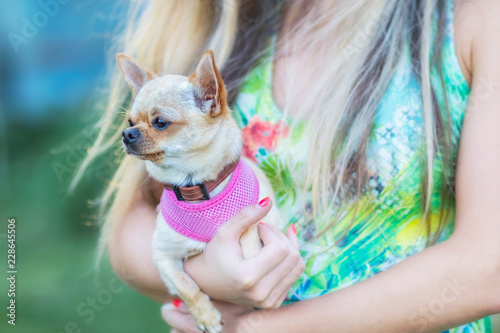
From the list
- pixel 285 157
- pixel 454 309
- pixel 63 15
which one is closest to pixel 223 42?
pixel 285 157

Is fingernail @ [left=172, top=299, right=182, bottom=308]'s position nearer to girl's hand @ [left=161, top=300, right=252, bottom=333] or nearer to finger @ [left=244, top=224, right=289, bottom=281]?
girl's hand @ [left=161, top=300, right=252, bottom=333]

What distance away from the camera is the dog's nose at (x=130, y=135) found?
118 centimetres

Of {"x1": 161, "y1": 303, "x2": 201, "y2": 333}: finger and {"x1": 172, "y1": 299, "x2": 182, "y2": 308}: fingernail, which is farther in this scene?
{"x1": 172, "y1": 299, "x2": 182, "y2": 308}: fingernail

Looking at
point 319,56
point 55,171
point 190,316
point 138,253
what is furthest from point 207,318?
point 55,171

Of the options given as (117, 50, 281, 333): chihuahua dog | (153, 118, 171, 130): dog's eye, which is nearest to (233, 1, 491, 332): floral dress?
(117, 50, 281, 333): chihuahua dog

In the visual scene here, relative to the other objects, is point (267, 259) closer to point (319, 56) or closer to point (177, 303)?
point (177, 303)

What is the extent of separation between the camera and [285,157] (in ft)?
5.13

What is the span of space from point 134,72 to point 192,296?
2.28ft

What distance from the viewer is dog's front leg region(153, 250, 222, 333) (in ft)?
4.30

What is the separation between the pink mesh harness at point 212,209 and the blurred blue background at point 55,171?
2.63m

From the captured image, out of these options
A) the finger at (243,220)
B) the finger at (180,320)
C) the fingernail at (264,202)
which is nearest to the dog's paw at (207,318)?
the finger at (180,320)

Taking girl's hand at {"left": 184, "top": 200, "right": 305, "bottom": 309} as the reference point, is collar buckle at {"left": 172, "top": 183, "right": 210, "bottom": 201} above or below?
above

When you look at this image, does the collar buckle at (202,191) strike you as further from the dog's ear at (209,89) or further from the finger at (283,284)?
the finger at (283,284)

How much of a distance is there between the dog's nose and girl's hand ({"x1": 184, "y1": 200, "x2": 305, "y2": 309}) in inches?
13.6
